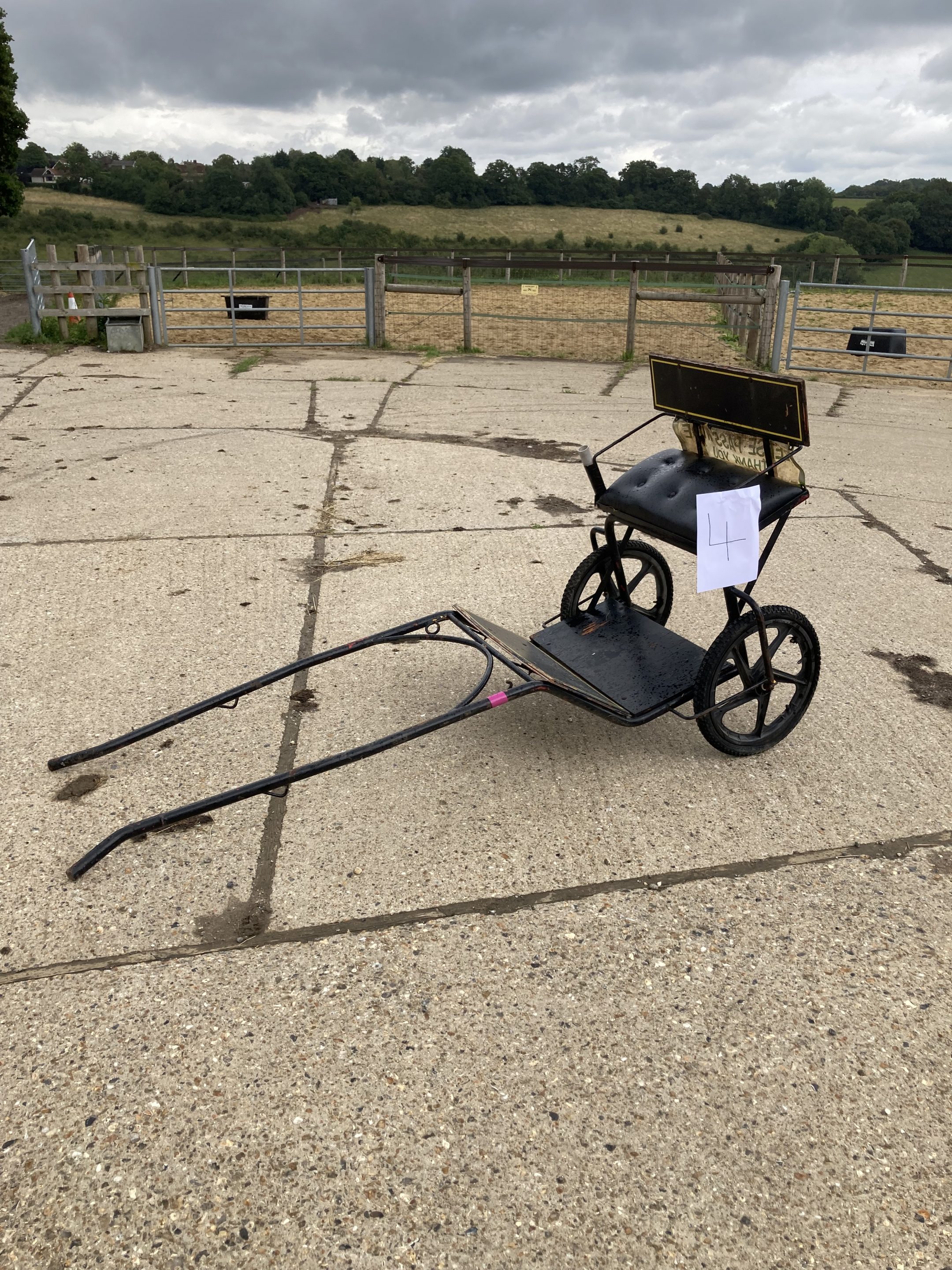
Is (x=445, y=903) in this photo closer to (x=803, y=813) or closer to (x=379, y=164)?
(x=803, y=813)

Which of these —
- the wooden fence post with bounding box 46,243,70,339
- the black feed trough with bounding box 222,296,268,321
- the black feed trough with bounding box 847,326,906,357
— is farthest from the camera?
the black feed trough with bounding box 222,296,268,321

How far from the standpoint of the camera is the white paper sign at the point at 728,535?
2971 millimetres

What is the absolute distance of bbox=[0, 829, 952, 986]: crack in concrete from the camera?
250 cm

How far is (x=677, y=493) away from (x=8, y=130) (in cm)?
4087

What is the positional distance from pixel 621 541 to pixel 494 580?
3.69 feet

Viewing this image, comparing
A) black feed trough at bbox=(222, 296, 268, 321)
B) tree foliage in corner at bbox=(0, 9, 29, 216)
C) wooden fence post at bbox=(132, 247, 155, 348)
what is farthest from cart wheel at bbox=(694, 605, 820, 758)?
tree foliage in corner at bbox=(0, 9, 29, 216)

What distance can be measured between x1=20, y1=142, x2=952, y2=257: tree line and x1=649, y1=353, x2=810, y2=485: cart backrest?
168 ft

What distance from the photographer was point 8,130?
35.2m

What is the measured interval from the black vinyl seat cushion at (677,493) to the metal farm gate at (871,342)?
5.20 meters

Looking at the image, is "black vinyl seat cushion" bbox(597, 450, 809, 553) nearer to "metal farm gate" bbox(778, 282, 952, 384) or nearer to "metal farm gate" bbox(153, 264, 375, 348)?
"metal farm gate" bbox(778, 282, 952, 384)

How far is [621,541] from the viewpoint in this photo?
4066 mm

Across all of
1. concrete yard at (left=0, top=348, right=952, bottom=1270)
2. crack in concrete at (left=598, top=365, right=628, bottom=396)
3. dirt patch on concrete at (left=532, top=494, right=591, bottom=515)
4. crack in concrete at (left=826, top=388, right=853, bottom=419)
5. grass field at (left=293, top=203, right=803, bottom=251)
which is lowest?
concrete yard at (left=0, top=348, right=952, bottom=1270)

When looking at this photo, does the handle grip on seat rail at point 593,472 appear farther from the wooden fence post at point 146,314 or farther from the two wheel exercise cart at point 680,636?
the wooden fence post at point 146,314

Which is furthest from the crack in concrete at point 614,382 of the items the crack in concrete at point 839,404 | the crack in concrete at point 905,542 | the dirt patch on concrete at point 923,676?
the dirt patch on concrete at point 923,676
